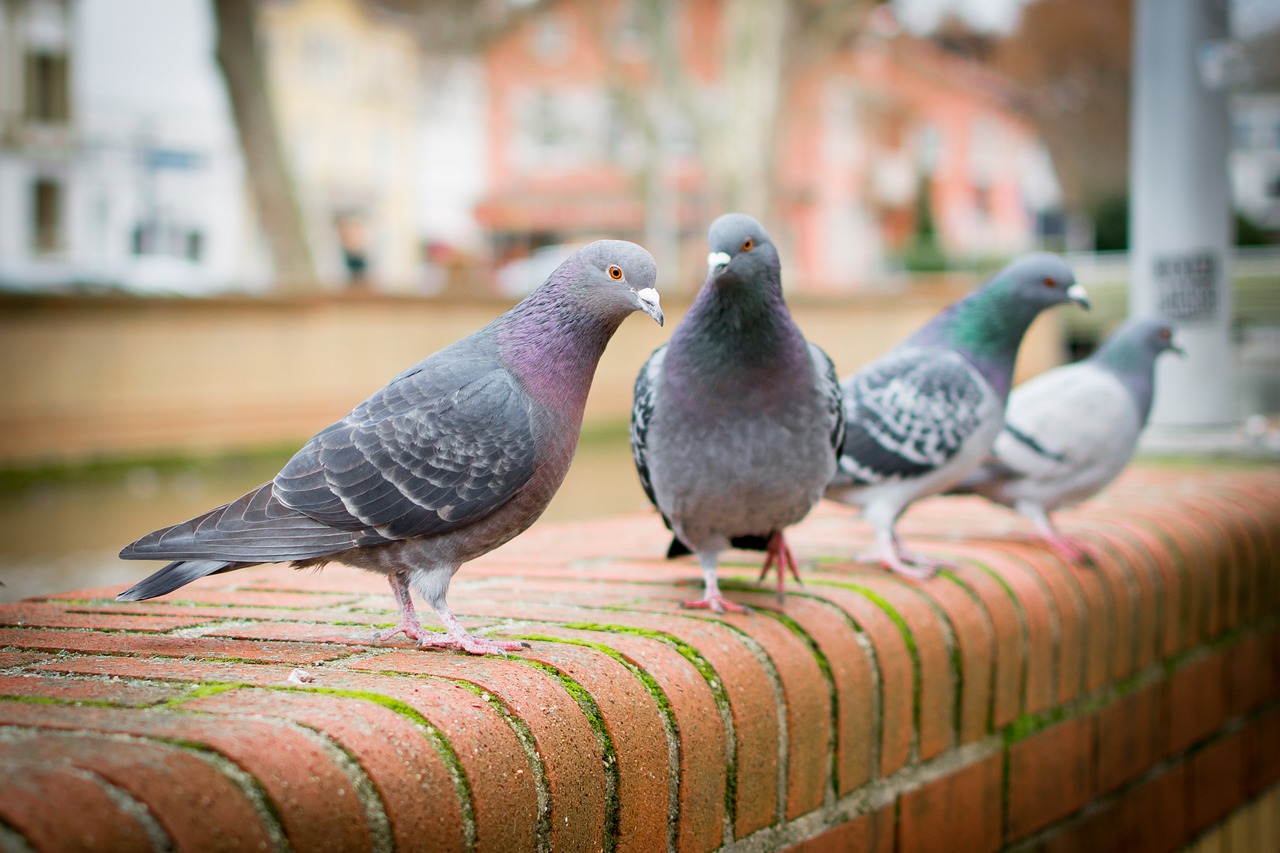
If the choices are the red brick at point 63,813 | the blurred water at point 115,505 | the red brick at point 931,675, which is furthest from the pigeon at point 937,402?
the blurred water at point 115,505

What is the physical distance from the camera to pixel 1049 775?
251 cm

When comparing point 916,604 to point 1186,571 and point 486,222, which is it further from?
point 486,222

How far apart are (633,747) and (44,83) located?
32.5 metres

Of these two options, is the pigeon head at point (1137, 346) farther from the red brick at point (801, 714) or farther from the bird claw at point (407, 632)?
the bird claw at point (407, 632)

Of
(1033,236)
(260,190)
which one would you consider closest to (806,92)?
(260,190)

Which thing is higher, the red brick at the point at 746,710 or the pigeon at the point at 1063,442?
the pigeon at the point at 1063,442

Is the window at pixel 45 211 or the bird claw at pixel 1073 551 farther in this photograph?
the window at pixel 45 211

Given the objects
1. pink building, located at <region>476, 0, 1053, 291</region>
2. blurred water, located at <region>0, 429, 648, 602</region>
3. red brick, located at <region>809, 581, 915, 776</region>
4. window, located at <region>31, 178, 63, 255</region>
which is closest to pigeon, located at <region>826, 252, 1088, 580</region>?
red brick, located at <region>809, 581, 915, 776</region>

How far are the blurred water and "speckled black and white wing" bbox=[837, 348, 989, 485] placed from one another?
365 centimetres

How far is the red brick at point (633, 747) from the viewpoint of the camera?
5.35ft

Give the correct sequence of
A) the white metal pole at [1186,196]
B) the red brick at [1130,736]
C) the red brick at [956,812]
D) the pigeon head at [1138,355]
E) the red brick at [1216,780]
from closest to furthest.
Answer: the red brick at [956,812] < the red brick at [1130,736] < the red brick at [1216,780] < the pigeon head at [1138,355] < the white metal pole at [1186,196]

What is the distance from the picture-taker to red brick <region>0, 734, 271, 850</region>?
1198 mm

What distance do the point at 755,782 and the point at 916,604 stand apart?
610 millimetres

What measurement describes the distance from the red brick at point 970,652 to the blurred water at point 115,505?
4062 millimetres
